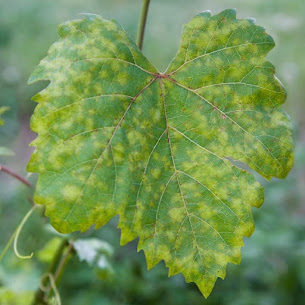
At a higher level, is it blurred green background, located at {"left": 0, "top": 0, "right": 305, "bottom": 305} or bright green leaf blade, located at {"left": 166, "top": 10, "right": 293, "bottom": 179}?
bright green leaf blade, located at {"left": 166, "top": 10, "right": 293, "bottom": 179}

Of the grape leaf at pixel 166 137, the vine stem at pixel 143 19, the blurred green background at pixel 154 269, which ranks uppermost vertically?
the vine stem at pixel 143 19

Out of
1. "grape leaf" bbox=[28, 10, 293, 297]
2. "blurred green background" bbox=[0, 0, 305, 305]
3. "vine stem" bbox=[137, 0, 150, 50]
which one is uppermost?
"vine stem" bbox=[137, 0, 150, 50]

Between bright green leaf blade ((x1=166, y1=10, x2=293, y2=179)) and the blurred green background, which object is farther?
the blurred green background

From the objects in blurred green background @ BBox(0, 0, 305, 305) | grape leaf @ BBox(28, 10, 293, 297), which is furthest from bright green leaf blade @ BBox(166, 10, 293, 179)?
blurred green background @ BBox(0, 0, 305, 305)

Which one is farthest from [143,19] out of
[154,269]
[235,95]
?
[154,269]

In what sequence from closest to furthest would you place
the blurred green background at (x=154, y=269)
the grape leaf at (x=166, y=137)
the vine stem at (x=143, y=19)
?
the grape leaf at (x=166, y=137) < the vine stem at (x=143, y=19) < the blurred green background at (x=154, y=269)

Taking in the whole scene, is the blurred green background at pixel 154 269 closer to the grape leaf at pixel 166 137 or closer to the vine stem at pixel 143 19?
the grape leaf at pixel 166 137

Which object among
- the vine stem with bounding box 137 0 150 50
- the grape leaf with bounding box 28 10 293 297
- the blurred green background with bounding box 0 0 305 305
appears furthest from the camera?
the blurred green background with bounding box 0 0 305 305

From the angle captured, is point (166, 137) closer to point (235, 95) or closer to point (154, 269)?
point (235, 95)

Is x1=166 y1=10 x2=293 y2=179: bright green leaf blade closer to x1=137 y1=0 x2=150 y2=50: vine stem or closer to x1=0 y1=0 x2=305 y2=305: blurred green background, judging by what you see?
x1=137 y1=0 x2=150 y2=50: vine stem

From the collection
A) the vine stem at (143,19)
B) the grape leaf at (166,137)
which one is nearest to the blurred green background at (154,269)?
the grape leaf at (166,137)
